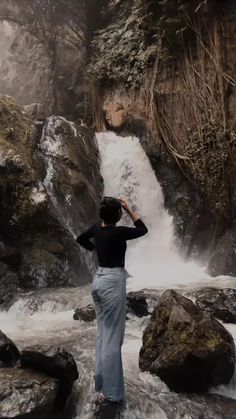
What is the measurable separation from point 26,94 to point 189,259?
11085 mm

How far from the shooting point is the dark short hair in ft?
13.4

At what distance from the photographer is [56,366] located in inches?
169

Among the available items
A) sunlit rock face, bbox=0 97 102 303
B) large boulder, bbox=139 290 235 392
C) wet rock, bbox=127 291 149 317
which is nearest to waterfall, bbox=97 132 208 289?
sunlit rock face, bbox=0 97 102 303

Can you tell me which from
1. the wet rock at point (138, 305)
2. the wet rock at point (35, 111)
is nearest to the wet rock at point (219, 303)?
the wet rock at point (138, 305)

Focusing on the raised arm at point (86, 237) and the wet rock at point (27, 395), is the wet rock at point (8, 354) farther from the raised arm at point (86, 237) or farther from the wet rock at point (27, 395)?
the raised arm at point (86, 237)

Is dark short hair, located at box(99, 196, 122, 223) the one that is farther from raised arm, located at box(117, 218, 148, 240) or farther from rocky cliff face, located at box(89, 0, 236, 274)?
rocky cliff face, located at box(89, 0, 236, 274)

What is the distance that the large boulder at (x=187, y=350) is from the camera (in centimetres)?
474

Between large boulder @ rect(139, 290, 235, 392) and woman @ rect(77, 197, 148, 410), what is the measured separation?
86cm

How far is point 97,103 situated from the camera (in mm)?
14922

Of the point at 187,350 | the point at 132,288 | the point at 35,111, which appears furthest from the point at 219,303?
Answer: the point at 35,111

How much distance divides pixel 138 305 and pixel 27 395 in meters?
3.42

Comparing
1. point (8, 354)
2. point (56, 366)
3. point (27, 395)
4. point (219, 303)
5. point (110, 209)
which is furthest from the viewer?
point (219, 303)

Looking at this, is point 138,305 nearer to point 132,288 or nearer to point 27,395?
point 132,288

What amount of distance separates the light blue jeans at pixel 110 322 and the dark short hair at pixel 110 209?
0.45 meters
